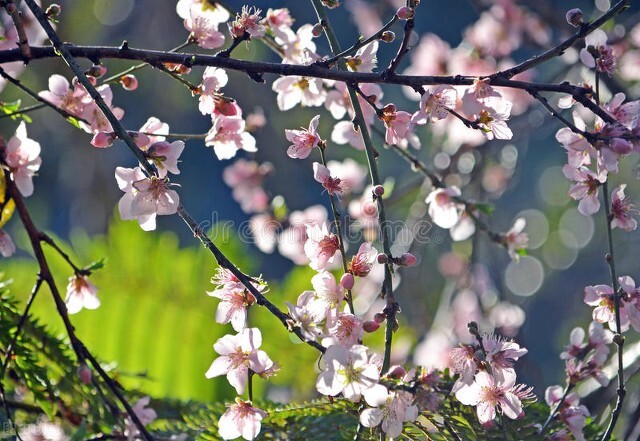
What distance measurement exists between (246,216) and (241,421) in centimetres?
382

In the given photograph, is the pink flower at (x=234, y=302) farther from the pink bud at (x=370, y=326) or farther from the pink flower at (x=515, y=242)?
the pink flower at (x=515, y=242)

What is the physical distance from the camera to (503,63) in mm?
1771

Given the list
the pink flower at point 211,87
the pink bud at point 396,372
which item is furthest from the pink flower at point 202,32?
the pink bud at point 396,372

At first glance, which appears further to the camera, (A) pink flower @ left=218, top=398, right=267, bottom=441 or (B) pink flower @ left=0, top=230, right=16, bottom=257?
(B) pink flower @ left=0, top=230, right=16, bottom=257

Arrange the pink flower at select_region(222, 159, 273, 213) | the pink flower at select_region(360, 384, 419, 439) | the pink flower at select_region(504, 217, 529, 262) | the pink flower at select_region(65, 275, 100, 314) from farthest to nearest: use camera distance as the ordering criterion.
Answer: the pink flower at select_region(222, 159, 273, 213)
the pink flower at select_region(504, 217, 529, 262)
the pink flower at select_region(65, 275, 100, 314)
the pink flower at select_region(360, 384, 419, 439)

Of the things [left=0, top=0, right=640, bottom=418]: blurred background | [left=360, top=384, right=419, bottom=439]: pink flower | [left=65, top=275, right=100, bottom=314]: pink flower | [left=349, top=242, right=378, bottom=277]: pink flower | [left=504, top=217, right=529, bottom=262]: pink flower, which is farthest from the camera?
[left=0, top=0, right=640, bottom=418]: blurred background

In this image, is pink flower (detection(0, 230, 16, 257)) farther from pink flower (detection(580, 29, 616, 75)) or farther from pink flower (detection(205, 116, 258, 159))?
pink flower (detection(580, 29, 616, 75))

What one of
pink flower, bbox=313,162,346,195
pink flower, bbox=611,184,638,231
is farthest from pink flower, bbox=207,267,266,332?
pink flower, bbox=611,184,638,231

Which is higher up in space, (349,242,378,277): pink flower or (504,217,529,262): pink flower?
(504,217,529,262): pink flower

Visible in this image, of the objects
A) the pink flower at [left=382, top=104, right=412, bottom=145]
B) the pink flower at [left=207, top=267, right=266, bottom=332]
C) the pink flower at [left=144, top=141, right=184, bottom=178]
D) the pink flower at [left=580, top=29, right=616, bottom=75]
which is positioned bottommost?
the pink flower at [left=207, top=267, right=266, bottom=332]

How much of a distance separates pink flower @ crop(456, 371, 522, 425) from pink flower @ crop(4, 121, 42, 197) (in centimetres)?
47

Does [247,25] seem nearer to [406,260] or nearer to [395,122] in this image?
[395,122]

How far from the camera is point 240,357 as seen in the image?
67 cm

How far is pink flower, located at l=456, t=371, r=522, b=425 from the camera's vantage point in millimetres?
639
